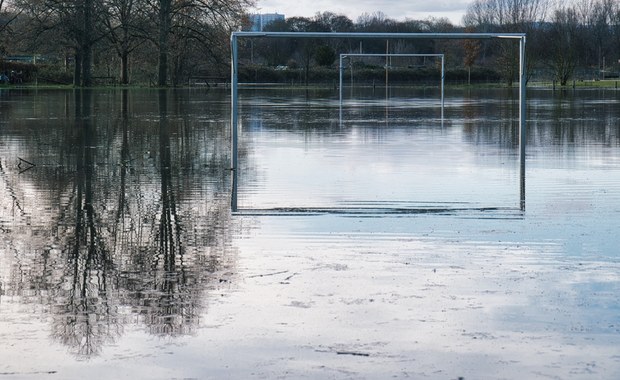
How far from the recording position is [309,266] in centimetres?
869

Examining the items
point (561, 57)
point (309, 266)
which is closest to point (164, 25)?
point (561, 57)

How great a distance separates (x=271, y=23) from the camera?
493 feet

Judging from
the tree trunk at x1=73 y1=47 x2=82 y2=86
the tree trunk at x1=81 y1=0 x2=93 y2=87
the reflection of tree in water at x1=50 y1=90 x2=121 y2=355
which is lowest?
the reflection of tree in water at x1=50 y1=90 x2=121 y2=355

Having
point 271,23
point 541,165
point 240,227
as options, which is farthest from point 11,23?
point 271,23

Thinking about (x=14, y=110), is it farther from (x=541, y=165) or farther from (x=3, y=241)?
(x=3, y=241)

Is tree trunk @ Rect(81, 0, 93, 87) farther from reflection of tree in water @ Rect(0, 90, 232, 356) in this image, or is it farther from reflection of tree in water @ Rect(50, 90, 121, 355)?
reflection of tree in water @ Rect(50, 90, 121, 355)

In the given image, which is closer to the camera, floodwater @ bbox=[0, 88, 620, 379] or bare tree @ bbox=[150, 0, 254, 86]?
floodwater @ bbox=[0, 88, 620, 379]

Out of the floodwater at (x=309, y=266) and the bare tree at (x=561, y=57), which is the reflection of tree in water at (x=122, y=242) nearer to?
the floodwater at (x=309, y=266)

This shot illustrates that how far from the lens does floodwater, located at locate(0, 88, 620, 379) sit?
6.11 metres

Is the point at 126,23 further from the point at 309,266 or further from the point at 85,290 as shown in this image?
the point at 85,290

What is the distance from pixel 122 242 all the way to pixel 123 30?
59087 mm

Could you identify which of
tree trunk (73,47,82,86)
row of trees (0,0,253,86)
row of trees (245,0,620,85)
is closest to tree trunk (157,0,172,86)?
row of trees (0,0,253,86)

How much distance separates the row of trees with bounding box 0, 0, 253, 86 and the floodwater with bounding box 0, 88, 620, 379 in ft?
155

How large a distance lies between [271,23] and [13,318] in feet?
476
